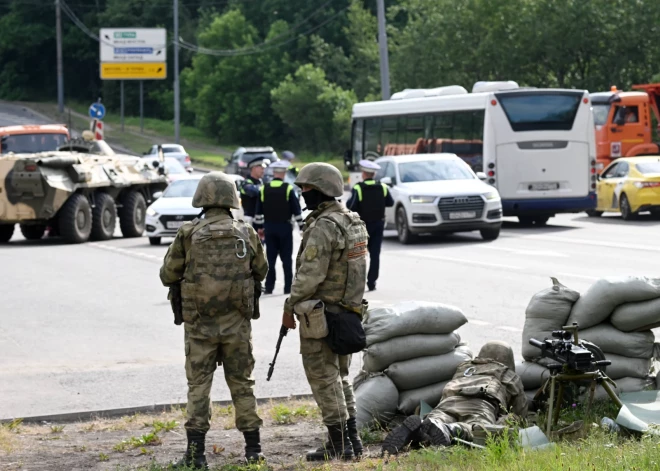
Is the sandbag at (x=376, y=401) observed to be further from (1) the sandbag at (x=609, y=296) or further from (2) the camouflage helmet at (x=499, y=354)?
(1) the sandbag at (x=609, y=296)

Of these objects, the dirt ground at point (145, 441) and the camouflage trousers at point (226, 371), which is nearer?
the camouflage trousers at point (226, 371)

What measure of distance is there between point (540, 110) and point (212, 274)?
71.0 feet

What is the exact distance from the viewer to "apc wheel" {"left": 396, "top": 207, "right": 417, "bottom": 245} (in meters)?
24.1

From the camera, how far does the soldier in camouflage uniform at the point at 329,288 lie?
23.5ft

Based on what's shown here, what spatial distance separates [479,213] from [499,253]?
97.0 inches

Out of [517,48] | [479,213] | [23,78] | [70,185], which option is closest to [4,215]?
[70,185]

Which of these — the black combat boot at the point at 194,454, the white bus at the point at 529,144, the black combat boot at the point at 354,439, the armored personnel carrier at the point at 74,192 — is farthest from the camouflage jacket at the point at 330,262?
the armored personnel carrier at the point at 74,192

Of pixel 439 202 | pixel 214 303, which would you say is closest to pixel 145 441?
pixel 214 303

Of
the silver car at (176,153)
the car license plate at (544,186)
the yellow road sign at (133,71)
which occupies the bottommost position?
the car license plate at (544,186)

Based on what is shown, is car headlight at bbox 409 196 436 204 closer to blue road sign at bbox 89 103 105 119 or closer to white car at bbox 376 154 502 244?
white car at bbox 376 154 502 244

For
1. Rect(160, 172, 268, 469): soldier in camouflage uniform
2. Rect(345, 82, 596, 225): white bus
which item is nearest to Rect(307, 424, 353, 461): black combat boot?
Rect(160, 172, 268, 469): soldier in camouflage uniform

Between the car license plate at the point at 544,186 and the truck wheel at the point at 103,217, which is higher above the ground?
the car license plate at the point at 544,186

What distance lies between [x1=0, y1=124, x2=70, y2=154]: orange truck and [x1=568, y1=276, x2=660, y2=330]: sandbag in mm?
22320

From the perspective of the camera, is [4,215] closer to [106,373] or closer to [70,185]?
[70,185]
